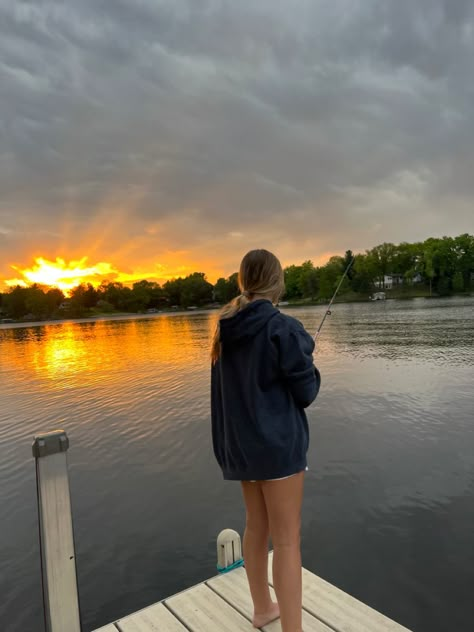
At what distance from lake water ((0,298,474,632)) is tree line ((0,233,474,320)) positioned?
260ft

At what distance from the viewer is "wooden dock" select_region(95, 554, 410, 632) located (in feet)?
8.39

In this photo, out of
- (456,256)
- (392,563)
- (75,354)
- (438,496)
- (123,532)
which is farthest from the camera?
(456,256)

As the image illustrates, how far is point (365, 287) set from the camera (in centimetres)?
10900

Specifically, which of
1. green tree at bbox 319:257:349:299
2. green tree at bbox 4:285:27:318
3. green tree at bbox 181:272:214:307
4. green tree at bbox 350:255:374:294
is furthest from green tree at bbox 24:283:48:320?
green tree at bbox 350:255:374:294

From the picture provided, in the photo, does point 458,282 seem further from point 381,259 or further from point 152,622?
point 152,622

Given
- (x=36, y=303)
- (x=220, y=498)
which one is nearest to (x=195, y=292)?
(x=36, y=303)

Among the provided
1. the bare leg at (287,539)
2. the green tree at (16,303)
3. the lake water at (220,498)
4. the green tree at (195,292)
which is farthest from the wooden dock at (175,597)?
the green tree at (195,292)

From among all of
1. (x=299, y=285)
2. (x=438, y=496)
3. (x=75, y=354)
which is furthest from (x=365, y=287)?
(x=438, y=496)

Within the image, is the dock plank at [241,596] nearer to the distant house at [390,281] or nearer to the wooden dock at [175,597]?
the wooden dock at [175,597]

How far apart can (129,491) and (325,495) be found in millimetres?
2827

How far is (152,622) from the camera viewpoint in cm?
271

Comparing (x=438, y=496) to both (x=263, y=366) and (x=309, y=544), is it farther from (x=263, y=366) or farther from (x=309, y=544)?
(x=263, y=366)

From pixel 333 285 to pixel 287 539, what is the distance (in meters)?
103

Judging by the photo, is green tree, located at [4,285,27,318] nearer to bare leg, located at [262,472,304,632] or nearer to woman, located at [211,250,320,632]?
woman, located at [211,250,320,632]
